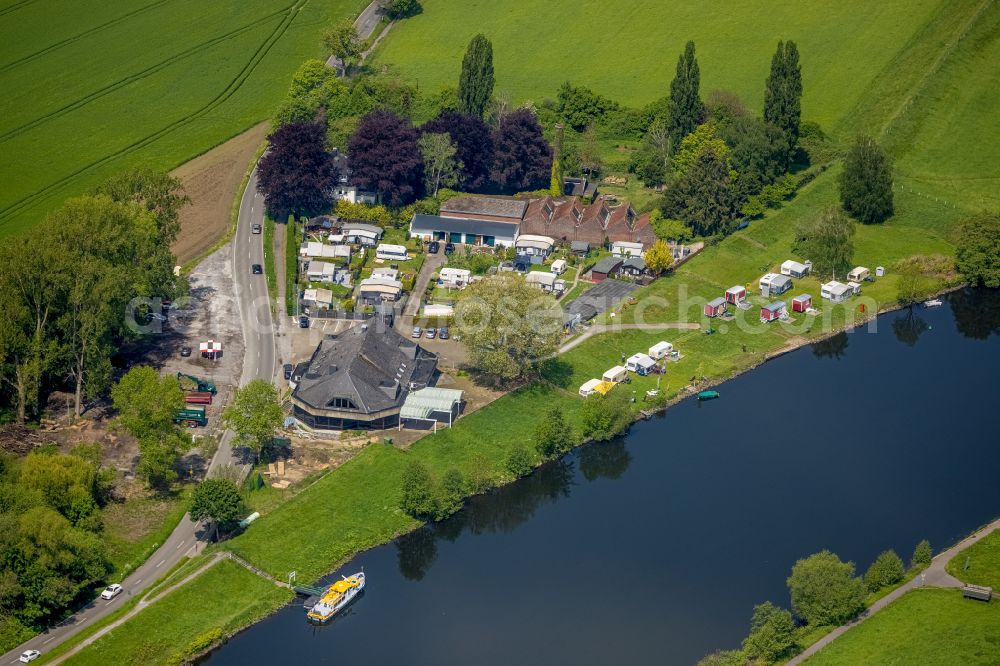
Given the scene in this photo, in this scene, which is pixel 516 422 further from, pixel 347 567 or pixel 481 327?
pixel 347 567

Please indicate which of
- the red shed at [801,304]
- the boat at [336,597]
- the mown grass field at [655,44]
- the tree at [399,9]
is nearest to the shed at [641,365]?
the red shed at [801,304]

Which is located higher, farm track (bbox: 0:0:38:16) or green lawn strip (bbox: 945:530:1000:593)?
farm track (bbox: 0:0:38:16)

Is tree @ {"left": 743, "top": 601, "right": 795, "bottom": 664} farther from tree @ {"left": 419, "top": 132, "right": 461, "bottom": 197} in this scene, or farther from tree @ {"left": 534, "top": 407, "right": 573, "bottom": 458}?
tree @ {"left": 419, "top": 132, "right": 461, "bottom": 197}

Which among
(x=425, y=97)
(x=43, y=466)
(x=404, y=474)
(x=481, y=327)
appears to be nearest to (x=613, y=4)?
(x=425, y=97)

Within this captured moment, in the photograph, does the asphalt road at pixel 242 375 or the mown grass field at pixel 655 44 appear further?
the mown grass field at pixel 655 44

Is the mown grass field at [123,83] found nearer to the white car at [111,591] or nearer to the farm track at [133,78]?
the farm track at [133,78]

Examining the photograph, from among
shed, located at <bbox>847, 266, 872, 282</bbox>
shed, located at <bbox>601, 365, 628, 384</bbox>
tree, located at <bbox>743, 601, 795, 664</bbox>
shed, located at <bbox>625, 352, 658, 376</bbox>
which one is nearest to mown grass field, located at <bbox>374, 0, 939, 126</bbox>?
shed, located at <bbox>847, 266, 872, 282</bbox>

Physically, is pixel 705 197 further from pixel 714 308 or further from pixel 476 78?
pixel 476 78
